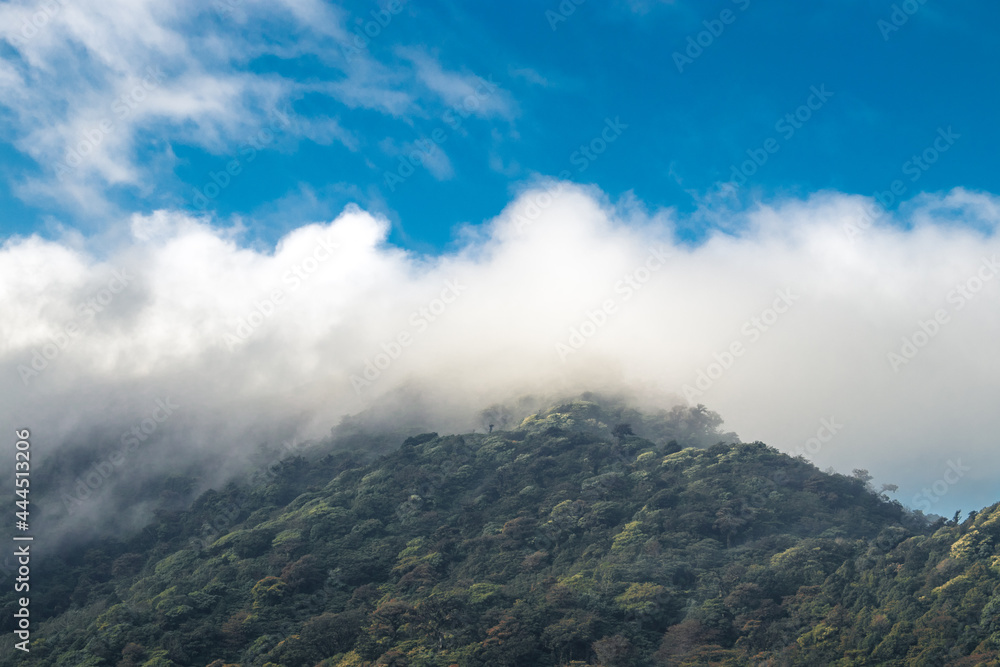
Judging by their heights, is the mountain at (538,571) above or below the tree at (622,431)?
below

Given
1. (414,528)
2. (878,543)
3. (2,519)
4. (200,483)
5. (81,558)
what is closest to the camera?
(878,543)

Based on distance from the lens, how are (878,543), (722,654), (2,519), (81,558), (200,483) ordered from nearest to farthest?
(722,654), (878,543), (81,558), (2,519), (200,483)

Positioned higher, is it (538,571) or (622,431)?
(622,431)

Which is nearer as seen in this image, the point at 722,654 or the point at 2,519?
the point at 722,654

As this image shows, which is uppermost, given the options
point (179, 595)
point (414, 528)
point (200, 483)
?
point (200, 483)

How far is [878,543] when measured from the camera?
2442 inches

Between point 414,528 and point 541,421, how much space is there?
113ft

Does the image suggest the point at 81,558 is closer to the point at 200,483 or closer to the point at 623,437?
the point at 200,483

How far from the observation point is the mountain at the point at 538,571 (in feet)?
168

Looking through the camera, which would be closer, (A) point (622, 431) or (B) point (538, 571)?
(B) point (538, 571)

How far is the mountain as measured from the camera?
51344 mm

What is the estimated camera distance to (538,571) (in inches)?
2645

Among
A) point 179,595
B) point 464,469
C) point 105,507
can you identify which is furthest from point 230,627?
point 105,507

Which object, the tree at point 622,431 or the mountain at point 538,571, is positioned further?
the tree at point 622,431
